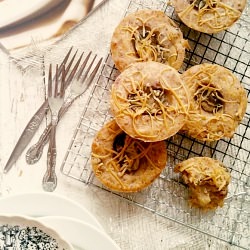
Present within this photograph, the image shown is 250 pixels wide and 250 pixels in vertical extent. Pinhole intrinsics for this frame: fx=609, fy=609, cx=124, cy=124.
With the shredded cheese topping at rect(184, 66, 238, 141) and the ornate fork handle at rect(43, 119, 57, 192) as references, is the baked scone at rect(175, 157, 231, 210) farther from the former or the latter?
the ornate fork handle at rect(43, 119, 57, 192)

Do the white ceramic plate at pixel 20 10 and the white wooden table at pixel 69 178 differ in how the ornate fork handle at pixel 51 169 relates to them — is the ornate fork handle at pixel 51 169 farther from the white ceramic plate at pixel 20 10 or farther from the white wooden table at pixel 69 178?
the white ceramic plate at pixel 20 10

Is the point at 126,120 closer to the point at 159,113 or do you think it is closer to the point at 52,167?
the point at 159,113

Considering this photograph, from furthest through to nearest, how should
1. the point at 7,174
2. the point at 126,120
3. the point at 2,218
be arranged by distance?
the point at 7,174, the point at 126,120, the point at 2,218

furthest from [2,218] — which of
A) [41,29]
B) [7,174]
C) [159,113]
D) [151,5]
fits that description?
[151,5]

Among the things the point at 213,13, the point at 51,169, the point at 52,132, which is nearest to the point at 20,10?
the point at 52,132

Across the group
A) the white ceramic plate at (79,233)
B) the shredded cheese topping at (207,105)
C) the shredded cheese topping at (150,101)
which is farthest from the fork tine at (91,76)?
the white ceramic plate at (79,233)

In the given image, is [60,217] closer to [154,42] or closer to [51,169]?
[51,169]

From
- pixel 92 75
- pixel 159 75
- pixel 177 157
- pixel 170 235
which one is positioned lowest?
pixel 170 235
